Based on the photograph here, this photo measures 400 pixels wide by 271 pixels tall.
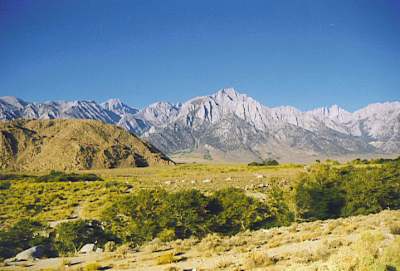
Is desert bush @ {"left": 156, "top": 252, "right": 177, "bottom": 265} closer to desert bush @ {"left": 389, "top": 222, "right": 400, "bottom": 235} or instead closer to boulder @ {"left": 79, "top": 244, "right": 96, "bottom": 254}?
boulder @ {"left": 79, "top": 244, "right": 96, "bottom": 254}

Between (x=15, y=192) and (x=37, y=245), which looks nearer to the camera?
(x=37, y=245)

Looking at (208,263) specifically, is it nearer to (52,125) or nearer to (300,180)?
(300,180)

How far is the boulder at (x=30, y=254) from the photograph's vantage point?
22422mm

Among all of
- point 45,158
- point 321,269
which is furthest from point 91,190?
point 45,158

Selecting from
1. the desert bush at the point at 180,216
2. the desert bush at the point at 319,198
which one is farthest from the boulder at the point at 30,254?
the desert bush at the point at 319,198

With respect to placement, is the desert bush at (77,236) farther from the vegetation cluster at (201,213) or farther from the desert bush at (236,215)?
the desert bush at (236,215)

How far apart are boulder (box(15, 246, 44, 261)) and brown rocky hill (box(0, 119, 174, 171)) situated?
11097cm

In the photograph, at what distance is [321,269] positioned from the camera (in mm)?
13617

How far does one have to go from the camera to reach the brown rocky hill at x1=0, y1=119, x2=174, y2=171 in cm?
13725

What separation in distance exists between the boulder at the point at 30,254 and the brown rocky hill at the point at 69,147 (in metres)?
111

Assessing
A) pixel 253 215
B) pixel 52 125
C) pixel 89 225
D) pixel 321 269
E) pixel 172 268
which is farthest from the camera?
pixel 52 125

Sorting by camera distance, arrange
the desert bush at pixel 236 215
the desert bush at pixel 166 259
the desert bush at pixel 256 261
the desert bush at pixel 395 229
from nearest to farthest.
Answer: the desert bush at pixel 256 261 → the desert bush at pixel 166 259 → the desert bush at pixel 395 229 → the desert bush at pixel 236 215

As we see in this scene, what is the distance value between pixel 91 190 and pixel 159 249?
130 ft

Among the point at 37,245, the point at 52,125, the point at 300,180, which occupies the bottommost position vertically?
the point at 37,245
